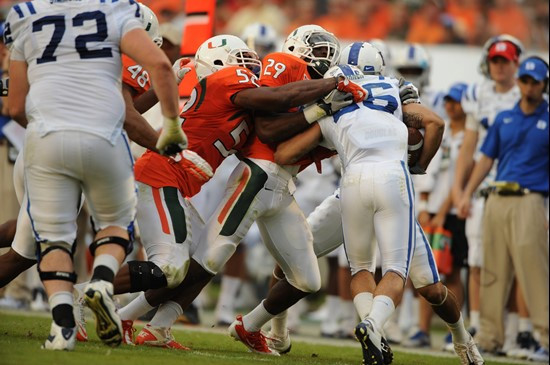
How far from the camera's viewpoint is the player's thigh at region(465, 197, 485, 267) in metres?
9.88

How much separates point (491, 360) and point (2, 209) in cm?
488

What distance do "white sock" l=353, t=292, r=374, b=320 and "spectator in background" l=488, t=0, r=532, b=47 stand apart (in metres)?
8.47

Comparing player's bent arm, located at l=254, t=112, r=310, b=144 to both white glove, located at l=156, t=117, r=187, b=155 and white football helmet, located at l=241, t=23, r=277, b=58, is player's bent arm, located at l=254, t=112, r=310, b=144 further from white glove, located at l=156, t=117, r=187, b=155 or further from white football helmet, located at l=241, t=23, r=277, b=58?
white football helmet, located at l=241, t=23, r=277, b=58

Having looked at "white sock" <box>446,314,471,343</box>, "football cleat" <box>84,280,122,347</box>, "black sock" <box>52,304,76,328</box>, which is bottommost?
"white sock" <box>446,314,471,343</box>

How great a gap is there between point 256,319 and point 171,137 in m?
2.04

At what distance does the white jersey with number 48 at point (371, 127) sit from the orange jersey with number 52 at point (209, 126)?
591 millimetres

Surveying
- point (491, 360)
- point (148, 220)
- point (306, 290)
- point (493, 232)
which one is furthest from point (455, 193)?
point (148, 220)

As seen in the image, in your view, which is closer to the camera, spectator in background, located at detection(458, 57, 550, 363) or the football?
the football

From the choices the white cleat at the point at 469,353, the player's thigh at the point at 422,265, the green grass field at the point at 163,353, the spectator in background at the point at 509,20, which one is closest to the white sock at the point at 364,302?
the player's thigh at the point at 422,265

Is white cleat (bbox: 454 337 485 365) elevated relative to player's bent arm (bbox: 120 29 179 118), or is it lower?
lower

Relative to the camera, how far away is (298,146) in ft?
21.9

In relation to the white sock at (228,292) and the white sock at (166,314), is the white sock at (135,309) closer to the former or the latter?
the white sock at (166,314)

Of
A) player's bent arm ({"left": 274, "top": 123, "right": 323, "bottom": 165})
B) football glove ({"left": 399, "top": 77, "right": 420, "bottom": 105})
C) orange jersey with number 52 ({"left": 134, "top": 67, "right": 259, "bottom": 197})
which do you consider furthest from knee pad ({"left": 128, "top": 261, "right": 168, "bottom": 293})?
football glove ({"left": 399, "top": 77, "right": 420, "bottom": 105})

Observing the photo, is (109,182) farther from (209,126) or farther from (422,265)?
(422,265)
